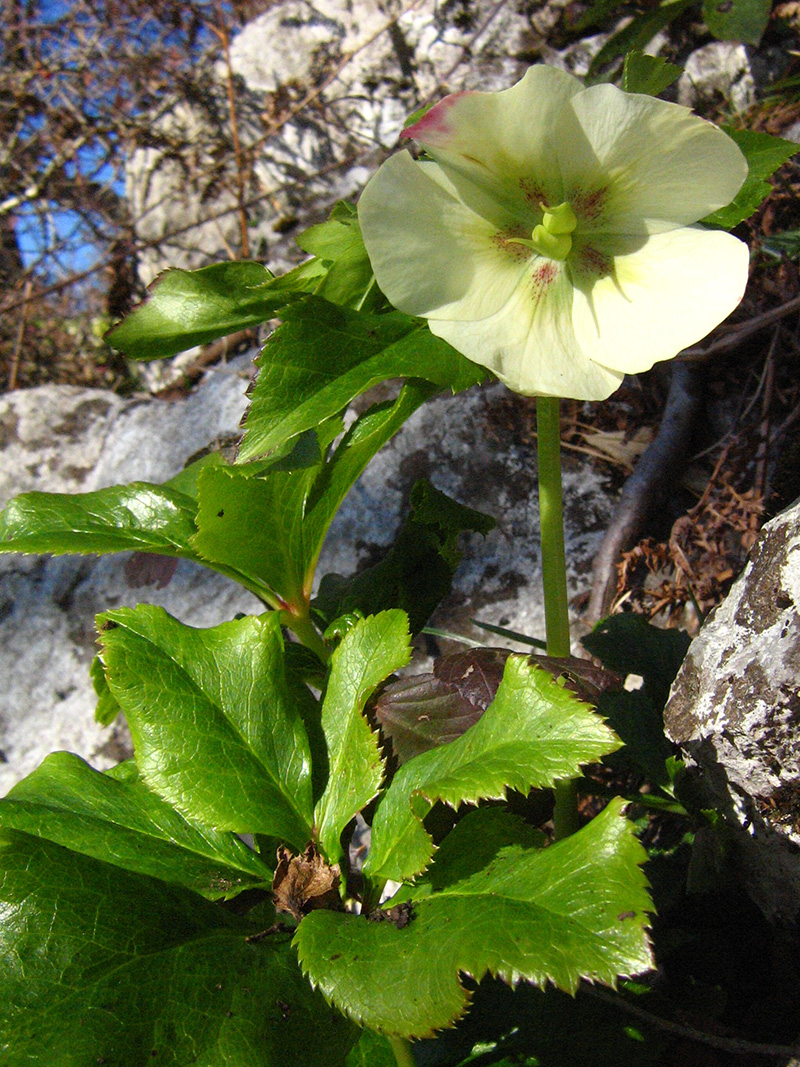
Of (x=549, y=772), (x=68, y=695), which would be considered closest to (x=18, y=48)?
(x=68, y=695)

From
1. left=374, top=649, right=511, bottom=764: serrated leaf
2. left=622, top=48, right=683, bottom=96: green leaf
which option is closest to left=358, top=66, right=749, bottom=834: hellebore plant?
left=622, top=48, right=683, bottom=96: green leaf

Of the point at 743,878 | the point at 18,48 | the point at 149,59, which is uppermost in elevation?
the point at 18,48

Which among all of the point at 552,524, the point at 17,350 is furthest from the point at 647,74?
the point at 17,350

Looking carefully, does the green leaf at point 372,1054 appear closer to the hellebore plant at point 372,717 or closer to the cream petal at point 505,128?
the hellebore plant at point 372,717

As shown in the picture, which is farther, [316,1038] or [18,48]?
[18,48]

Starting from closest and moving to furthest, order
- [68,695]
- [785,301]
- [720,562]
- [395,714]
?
[395,714] < [720,562] < [785,301] < [68,695]

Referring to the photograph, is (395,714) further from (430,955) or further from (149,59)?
(149,59)

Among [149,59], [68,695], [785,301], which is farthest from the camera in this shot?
[149,59]

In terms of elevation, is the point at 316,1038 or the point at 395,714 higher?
the point at 395,714
